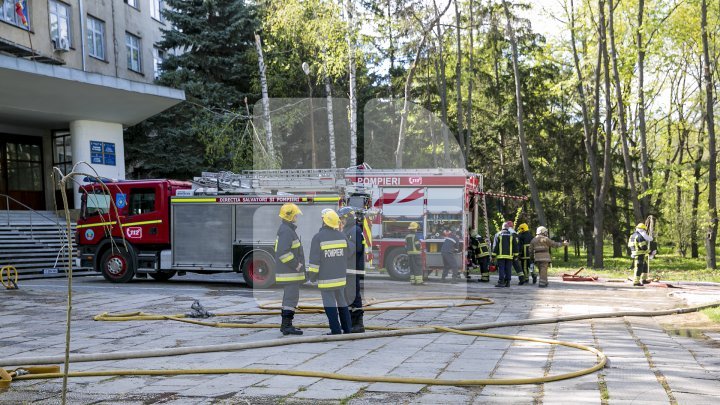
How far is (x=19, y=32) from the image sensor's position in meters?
22.6

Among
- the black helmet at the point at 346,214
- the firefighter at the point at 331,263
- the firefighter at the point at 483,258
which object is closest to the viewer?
the firefighter at the point at 331,263

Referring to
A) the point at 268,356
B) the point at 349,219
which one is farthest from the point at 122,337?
the point at 349,219

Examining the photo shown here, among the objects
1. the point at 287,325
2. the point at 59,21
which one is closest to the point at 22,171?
the point at 59,21

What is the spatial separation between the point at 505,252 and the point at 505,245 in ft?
0.61

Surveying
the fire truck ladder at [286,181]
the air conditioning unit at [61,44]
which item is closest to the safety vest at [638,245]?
the fire truck ladder at [286,181]

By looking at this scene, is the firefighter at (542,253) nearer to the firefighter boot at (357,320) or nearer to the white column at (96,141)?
the firefighter boot at (357,320)

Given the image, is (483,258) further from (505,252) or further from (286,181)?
(286,181)

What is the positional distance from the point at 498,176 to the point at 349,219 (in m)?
23.7

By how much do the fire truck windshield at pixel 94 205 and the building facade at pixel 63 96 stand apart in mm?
5354

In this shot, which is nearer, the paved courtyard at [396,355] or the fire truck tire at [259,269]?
the paved courtyard at [396,355]

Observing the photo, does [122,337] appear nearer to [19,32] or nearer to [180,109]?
[19,32]

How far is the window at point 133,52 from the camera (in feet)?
98.9

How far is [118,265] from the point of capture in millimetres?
16656

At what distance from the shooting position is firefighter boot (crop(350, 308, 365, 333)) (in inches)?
353
